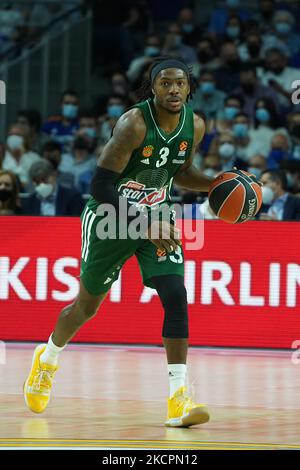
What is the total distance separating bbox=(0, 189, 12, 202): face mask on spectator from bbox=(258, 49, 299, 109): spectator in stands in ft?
18.9

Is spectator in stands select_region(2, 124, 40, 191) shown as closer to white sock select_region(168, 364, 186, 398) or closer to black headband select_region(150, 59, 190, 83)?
black headband select_region(150, 59, 190, 83)

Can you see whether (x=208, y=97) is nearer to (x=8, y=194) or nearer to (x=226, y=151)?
(x=226, y=151)

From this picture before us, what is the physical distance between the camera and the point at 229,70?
1848 cm

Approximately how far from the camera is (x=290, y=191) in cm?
1456

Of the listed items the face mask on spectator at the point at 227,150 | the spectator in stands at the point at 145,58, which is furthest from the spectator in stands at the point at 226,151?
the spectator in stands at the point at 145,58

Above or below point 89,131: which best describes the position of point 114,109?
above

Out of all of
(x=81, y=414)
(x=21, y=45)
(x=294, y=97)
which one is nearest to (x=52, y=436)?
(x=81, y=414)

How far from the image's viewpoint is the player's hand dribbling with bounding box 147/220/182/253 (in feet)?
25.2

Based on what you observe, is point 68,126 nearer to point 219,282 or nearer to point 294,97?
point 294,97

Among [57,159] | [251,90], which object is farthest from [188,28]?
[57,159]

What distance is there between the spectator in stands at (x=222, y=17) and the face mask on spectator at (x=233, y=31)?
34cm

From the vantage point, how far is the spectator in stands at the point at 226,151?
16.1 meters

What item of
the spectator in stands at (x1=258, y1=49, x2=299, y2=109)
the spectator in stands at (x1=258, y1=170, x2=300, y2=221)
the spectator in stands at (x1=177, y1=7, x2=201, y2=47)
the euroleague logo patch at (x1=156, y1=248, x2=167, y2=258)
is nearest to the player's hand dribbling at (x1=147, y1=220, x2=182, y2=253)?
the euroleague logo patch at (x1=156, y1=248, x2=167, y2=258)

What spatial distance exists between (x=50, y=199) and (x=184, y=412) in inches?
274
